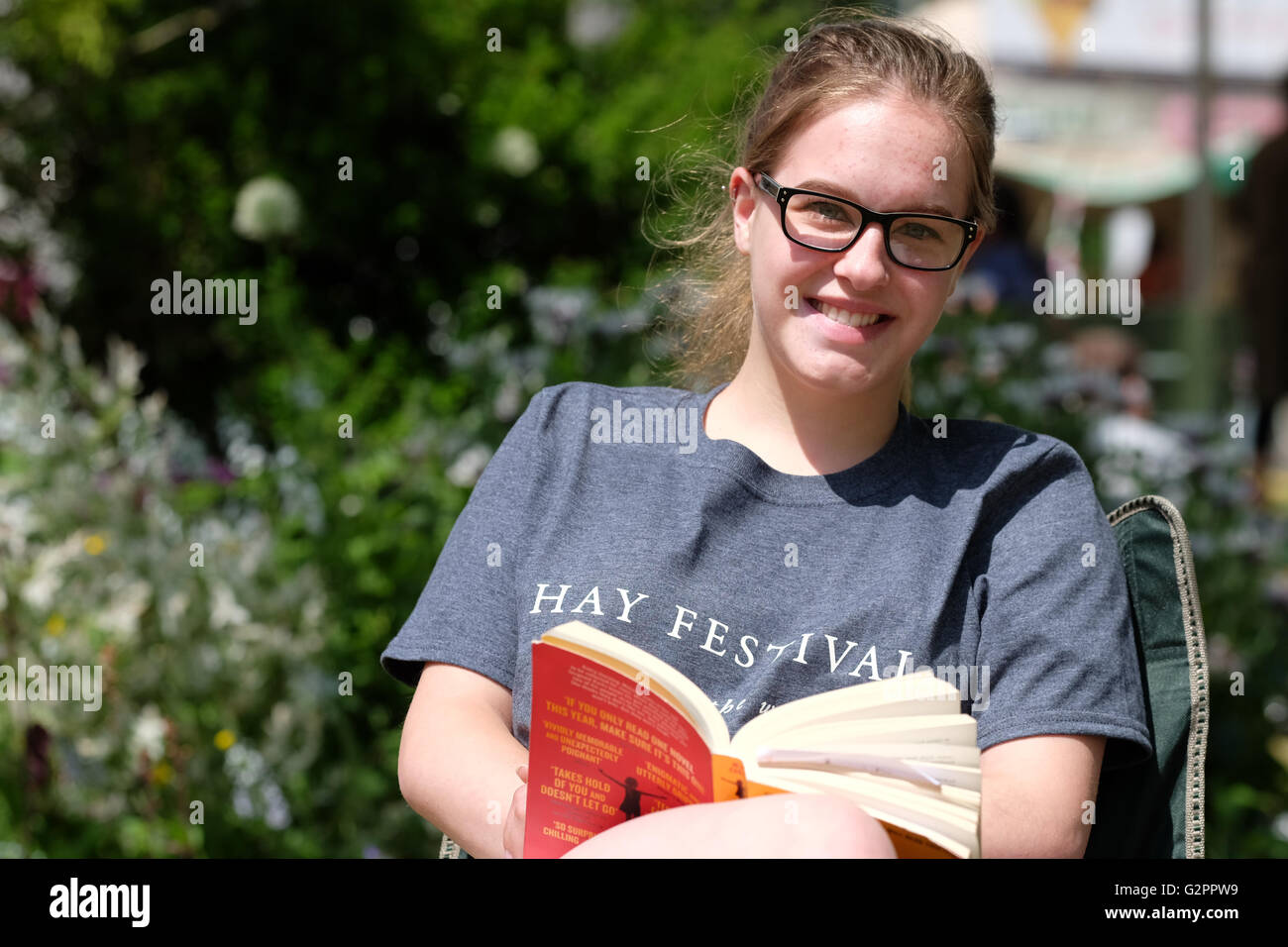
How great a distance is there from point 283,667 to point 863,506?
1.54 meters

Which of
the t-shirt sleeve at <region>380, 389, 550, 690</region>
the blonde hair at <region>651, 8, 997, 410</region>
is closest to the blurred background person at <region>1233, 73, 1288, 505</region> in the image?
the blonde hair at <region>651, 8, 997, 410</region>

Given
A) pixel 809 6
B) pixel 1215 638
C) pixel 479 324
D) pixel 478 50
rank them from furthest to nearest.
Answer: pixel 809 6
pixel 478 50
pixel 479 324
pixel 1215 638

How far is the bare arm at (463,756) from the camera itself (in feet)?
5.02

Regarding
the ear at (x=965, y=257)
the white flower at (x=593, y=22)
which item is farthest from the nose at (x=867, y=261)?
the white flower at (x=593, y=22)

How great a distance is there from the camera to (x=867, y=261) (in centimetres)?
161

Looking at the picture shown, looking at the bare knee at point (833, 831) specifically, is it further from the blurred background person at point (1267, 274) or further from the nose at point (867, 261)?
the blurred background person at point (1267, 274)

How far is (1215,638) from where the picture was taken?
10.6ft

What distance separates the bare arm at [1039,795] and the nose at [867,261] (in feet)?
1.92

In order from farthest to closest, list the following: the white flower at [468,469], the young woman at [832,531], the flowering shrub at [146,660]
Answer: the white flower at [468,469] < the flowering shrub at [146,660] < the young woman at [832,531]

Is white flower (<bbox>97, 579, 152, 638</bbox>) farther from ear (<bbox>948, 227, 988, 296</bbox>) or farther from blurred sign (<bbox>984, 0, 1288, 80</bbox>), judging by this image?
blurred sign (<bbox>984, 0, 1288, 80</bbox>)

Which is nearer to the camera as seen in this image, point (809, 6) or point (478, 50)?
point (478, 50)

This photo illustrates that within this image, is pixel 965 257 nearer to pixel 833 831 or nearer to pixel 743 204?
pixel 743 204
